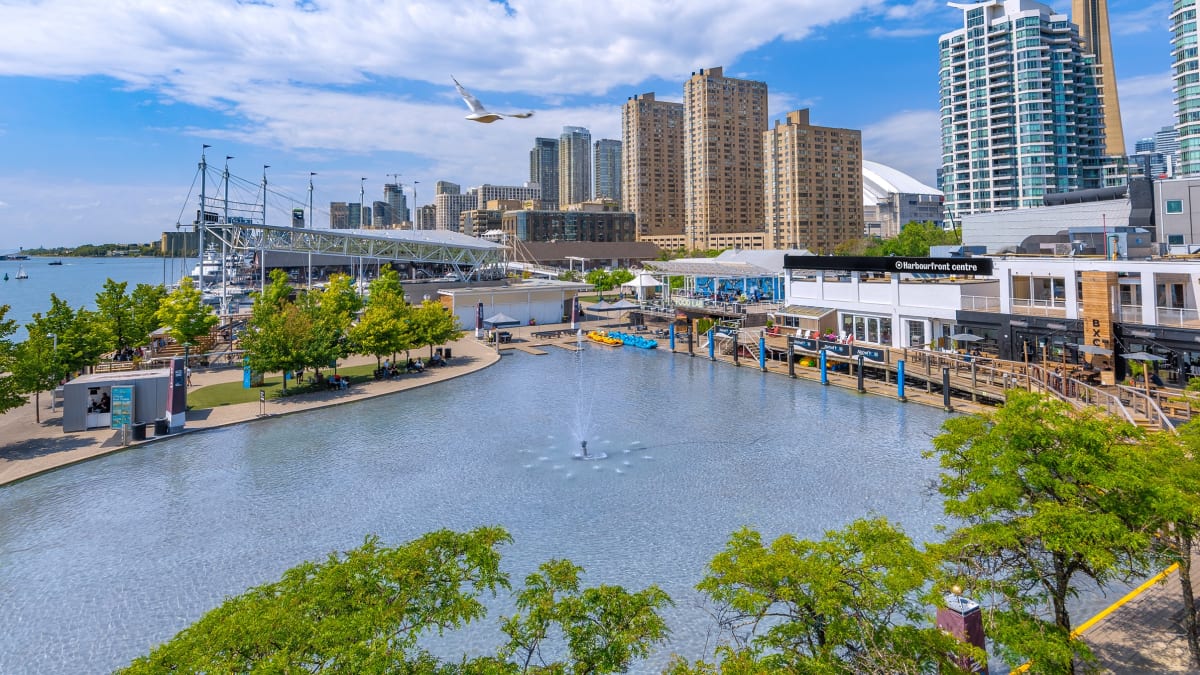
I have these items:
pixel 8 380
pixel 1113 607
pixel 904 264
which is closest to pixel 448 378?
pixel 8 380

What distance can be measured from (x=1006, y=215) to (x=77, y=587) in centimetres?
6902

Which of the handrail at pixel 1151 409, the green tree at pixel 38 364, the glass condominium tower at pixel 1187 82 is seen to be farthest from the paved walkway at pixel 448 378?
the glass condominium tower at pixel 1187 82

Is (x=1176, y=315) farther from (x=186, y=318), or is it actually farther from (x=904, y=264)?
(x=186, y=318)

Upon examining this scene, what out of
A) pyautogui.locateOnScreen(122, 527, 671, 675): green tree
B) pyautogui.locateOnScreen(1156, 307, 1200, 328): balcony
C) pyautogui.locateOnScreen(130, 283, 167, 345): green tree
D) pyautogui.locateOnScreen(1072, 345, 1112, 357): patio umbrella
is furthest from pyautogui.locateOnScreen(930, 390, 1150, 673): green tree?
pyautogui.locateOnScreen(130, 283, 167, 345): green tree

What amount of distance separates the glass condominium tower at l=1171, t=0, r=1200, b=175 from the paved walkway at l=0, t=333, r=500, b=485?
88424 millimetres

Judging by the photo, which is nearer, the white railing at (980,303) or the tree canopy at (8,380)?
the tree canopy at (8,380)

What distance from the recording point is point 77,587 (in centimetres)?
1476

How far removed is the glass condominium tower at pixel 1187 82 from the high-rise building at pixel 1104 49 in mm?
76638

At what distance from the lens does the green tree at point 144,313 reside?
131 feet

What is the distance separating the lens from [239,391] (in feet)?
116

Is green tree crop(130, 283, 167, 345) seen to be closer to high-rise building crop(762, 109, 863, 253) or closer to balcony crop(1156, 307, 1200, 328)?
balcony crop(1156, 307, 1200, 328)

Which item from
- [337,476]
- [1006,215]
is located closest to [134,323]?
[337,476]

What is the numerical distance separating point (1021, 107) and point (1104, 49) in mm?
69566

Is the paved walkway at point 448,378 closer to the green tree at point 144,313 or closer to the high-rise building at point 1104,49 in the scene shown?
the green tree at point 144,313
